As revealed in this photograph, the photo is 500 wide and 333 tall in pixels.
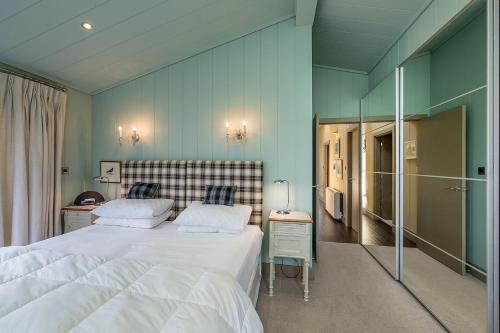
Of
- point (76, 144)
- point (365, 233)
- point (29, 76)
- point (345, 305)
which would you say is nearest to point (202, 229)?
point (345, 305)

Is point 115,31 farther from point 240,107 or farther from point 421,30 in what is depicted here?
point 421,30

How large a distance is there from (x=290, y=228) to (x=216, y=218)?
768 mm

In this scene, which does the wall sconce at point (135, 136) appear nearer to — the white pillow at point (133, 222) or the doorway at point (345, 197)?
the white pillow at point (133, 222)

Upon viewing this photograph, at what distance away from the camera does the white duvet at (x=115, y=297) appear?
2.74ft

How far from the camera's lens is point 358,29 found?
2730 millimetres

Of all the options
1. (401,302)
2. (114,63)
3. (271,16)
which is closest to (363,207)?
(401,302)

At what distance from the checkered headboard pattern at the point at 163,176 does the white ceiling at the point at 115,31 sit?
1340mm

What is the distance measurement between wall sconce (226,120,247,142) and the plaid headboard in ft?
1.07

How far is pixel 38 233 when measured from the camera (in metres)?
2.56

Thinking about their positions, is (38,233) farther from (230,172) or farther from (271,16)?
(271,16)

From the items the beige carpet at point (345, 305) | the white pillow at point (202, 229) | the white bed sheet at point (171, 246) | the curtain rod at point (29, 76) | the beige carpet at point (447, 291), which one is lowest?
the beige carpet at point (345, 305)

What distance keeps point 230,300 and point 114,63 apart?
3.11 m

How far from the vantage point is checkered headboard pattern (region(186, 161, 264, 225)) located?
266 centimetres

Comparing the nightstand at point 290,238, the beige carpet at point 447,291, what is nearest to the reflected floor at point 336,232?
the beige carpet at point 447,291
